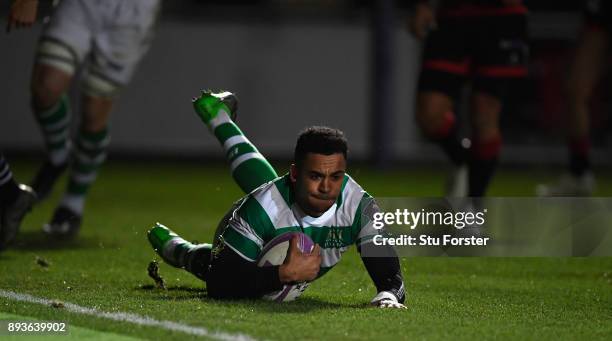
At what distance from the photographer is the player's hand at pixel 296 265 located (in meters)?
5.26

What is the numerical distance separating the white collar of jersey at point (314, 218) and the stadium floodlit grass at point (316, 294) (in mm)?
325

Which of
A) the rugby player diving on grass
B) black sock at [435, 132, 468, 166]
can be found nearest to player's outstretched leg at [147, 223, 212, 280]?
the rugby player diving on grass

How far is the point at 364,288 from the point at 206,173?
776cm

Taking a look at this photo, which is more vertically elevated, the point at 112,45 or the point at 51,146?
the point at 112,45

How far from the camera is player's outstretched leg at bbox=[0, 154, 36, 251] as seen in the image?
7.03m

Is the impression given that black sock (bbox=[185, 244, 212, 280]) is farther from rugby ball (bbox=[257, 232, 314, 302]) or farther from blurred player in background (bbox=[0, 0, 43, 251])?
blurred player in background (bbox=[0, 0, 43, 251])

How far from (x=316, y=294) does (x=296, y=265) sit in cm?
72

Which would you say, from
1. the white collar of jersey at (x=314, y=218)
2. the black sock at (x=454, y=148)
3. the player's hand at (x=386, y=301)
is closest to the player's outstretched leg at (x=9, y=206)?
the white collar of jersey at (x=314, y=218)

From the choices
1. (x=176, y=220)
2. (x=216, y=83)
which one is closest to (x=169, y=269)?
(x=176, y=220)

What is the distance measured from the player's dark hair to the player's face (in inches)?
0.8

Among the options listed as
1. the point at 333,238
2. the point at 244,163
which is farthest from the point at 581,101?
the point at 333,238

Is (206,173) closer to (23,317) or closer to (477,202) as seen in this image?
(477,202)

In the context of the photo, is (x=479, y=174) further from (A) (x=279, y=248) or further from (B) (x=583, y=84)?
(A) (x=279, y=248)

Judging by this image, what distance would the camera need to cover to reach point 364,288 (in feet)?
20.6
